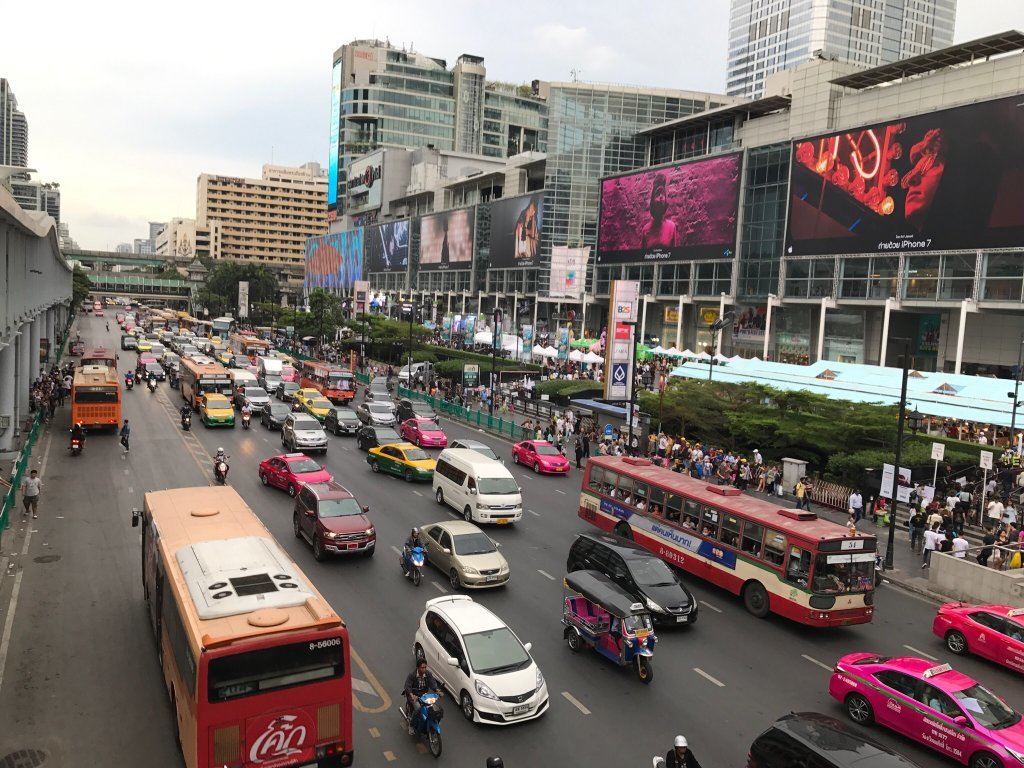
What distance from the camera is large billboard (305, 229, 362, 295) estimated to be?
15288 centimetres

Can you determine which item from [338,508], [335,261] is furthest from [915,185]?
[335,261]

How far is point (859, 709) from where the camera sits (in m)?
13.4

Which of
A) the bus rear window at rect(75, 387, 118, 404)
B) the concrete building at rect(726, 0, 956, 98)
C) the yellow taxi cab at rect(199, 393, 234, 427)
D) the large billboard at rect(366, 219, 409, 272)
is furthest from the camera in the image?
the concrete building at rect(726, 0, 956, 98)

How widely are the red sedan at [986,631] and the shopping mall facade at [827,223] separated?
21801mm

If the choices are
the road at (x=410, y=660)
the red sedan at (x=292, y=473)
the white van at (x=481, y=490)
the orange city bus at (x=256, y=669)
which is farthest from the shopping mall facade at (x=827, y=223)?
the orange city bus at (x=256, y=669)

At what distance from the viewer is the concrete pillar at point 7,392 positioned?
1227 inches

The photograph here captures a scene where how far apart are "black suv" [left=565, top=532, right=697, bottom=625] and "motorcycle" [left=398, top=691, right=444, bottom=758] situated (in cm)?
590

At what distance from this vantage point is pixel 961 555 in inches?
833

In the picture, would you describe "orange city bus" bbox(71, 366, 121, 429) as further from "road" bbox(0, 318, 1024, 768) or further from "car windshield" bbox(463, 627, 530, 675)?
"car windshield" bbox(463, 627, 530, 675)

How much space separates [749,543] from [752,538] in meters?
0.15

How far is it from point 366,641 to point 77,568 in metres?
8.45

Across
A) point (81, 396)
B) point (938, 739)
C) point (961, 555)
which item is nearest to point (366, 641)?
point (938, 739)

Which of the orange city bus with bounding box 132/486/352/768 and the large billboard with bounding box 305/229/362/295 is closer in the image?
the orange city bus with bounding box 132/486/352/768

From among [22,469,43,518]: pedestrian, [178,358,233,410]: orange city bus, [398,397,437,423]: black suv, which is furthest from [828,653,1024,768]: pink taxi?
[178,358,233,410]: orange city bus
